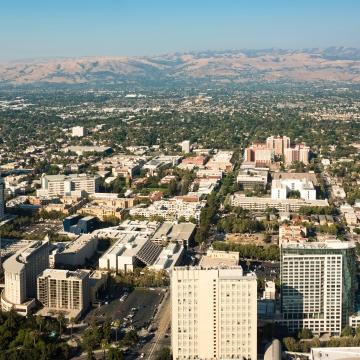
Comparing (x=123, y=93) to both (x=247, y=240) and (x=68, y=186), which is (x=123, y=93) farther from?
(x=247, y=240)

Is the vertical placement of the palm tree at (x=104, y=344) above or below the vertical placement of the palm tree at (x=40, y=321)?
below

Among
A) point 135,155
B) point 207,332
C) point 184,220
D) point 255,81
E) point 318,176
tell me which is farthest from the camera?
point 255,81

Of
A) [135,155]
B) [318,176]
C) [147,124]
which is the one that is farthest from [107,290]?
[147,124]

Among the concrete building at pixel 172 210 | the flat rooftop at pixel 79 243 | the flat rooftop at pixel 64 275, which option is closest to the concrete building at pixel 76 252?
the flat rooftop at pixel 79 243

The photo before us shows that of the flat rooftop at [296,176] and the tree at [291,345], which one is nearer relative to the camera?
the tree at [291,345]

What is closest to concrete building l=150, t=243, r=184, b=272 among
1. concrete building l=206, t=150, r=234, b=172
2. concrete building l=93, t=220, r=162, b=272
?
concrete building l=93, t=220, r=162, b=272

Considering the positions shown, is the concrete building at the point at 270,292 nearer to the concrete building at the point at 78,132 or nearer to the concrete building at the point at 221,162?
the concrete building at the point at 221,162
